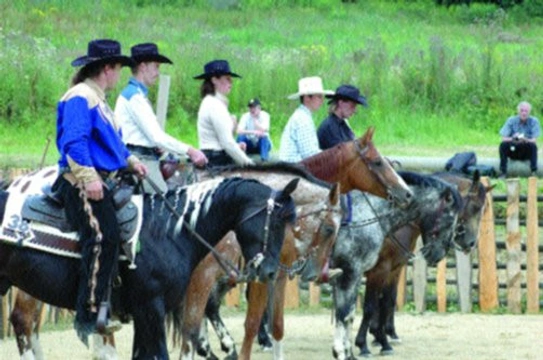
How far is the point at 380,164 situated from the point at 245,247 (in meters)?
3.77

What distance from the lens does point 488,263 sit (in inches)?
729

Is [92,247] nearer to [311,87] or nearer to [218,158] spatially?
[218,158]

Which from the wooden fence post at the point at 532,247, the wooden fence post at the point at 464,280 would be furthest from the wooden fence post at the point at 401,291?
the wooden fence post at the point at 532,247

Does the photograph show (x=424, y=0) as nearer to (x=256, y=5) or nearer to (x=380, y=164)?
(x=256, y=5)

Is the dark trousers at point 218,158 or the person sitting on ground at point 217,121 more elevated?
the person sitting on ground at point 217,121

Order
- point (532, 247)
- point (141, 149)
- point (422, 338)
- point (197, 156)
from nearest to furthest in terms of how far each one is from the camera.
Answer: point (197, 156) → point (141, 149) → point (422, 338) → point (532, 247)

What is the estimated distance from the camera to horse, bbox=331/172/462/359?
1453cm

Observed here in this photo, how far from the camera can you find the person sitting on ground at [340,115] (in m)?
14.9

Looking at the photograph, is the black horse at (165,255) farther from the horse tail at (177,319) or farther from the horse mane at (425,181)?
the horse mane at (425,181)

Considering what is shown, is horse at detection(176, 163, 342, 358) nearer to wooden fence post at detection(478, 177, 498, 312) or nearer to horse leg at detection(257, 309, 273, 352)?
horse leg at detection(257, 309, 273, 352)

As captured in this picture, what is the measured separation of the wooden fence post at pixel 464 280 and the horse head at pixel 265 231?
8.19m

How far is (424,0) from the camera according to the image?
42.6 meters

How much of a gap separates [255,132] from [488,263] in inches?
163

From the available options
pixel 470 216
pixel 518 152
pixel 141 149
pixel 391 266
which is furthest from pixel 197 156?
pixel 518 152
